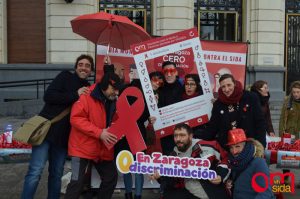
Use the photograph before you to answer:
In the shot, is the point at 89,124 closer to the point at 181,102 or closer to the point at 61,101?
the point at 61,101

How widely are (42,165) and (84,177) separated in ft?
1.81

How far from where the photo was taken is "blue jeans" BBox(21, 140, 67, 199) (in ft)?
15.6

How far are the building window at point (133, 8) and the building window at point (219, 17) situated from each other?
193 centimetres

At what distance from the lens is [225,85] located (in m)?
4.49

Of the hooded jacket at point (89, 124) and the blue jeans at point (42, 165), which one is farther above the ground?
the hooded jacket at point (89, 124)

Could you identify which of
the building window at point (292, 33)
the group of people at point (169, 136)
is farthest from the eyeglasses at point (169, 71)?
the building window at point (292, 33)

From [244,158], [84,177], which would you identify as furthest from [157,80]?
[244,158]

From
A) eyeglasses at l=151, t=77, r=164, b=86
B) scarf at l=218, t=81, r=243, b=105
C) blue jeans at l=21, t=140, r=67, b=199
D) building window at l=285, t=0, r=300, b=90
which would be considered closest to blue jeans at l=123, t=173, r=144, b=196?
Result: blue jeans at l=21, t=140, r=67, b=199

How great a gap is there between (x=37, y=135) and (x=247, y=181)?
7.67ft

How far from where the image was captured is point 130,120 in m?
4.56

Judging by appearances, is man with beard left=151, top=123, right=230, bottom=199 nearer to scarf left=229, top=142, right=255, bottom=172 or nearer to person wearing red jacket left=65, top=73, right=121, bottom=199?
scarf left=229, top=142, right=255, bottom=172

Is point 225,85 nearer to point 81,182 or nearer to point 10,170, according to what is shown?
point 81,182

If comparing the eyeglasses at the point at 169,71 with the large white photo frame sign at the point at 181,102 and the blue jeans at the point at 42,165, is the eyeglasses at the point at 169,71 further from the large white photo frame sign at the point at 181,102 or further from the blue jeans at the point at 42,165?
the blue jeans at the point at 42,165

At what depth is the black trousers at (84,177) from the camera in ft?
14.8
